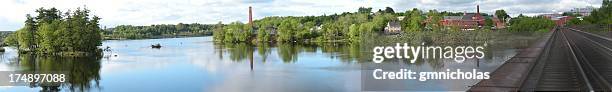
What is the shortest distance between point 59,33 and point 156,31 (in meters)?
98.7

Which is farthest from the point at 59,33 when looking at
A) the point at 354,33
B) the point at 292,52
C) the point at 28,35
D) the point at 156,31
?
the point at 156,31

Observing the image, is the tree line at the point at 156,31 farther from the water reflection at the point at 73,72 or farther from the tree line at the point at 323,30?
the water reflection at the point at 73,72

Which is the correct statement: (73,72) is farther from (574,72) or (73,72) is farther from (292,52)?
(292,52)

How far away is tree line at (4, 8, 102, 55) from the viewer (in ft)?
136

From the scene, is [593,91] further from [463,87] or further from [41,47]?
[41,47]

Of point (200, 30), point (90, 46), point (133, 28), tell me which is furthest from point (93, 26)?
point (200, 30)

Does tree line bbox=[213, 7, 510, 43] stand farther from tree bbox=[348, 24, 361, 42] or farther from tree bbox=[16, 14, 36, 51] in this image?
tree bbox=[16, 14, 36, 51]

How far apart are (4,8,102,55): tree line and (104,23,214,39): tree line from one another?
2342 inches

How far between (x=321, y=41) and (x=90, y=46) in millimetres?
31774

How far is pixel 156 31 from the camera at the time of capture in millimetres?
139375

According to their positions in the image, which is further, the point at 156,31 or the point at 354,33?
the point at 156,31

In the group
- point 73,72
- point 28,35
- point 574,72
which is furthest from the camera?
point 28,35

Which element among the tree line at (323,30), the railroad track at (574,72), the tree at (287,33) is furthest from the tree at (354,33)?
the railroad track at (574,72)

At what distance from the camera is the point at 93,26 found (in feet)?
151
